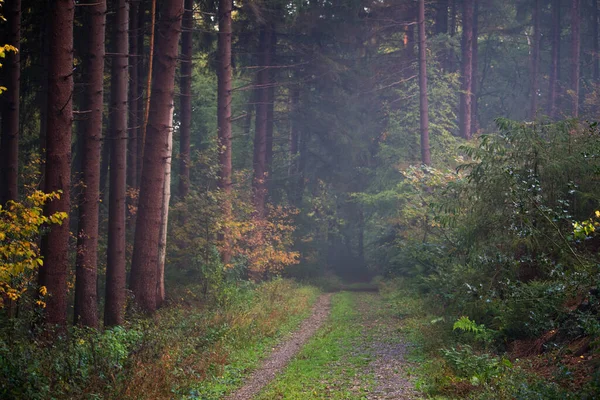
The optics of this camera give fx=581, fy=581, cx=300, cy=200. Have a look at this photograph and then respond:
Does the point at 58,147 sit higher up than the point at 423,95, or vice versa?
the point at 423,95

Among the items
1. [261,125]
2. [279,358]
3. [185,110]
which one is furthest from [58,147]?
[261,125]

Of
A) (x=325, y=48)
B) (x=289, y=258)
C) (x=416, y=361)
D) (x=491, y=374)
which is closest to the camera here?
(x=491, y=374)

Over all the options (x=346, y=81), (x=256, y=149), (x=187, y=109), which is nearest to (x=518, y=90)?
(x=346, y=81)

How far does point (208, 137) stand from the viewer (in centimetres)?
3772

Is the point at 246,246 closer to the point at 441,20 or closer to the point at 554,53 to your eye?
the point at 441,20

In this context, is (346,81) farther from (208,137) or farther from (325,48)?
(208,137)

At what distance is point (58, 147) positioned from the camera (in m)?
11.7

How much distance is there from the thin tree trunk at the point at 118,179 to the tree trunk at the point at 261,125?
14.9 meters

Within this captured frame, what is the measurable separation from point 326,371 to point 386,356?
1.90 m

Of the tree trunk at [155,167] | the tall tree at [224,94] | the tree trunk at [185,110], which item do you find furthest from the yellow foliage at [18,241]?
the tree trunk at [185,110]

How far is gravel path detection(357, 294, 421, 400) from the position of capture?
9516 millimetres

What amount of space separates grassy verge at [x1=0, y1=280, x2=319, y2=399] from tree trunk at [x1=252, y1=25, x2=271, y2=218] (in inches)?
595

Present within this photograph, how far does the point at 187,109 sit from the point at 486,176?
54.8ft

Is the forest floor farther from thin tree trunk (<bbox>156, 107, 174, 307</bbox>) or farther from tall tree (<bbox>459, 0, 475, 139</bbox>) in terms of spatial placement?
tall tree (<bbox>459, 0, 475, 139</bbox>)
